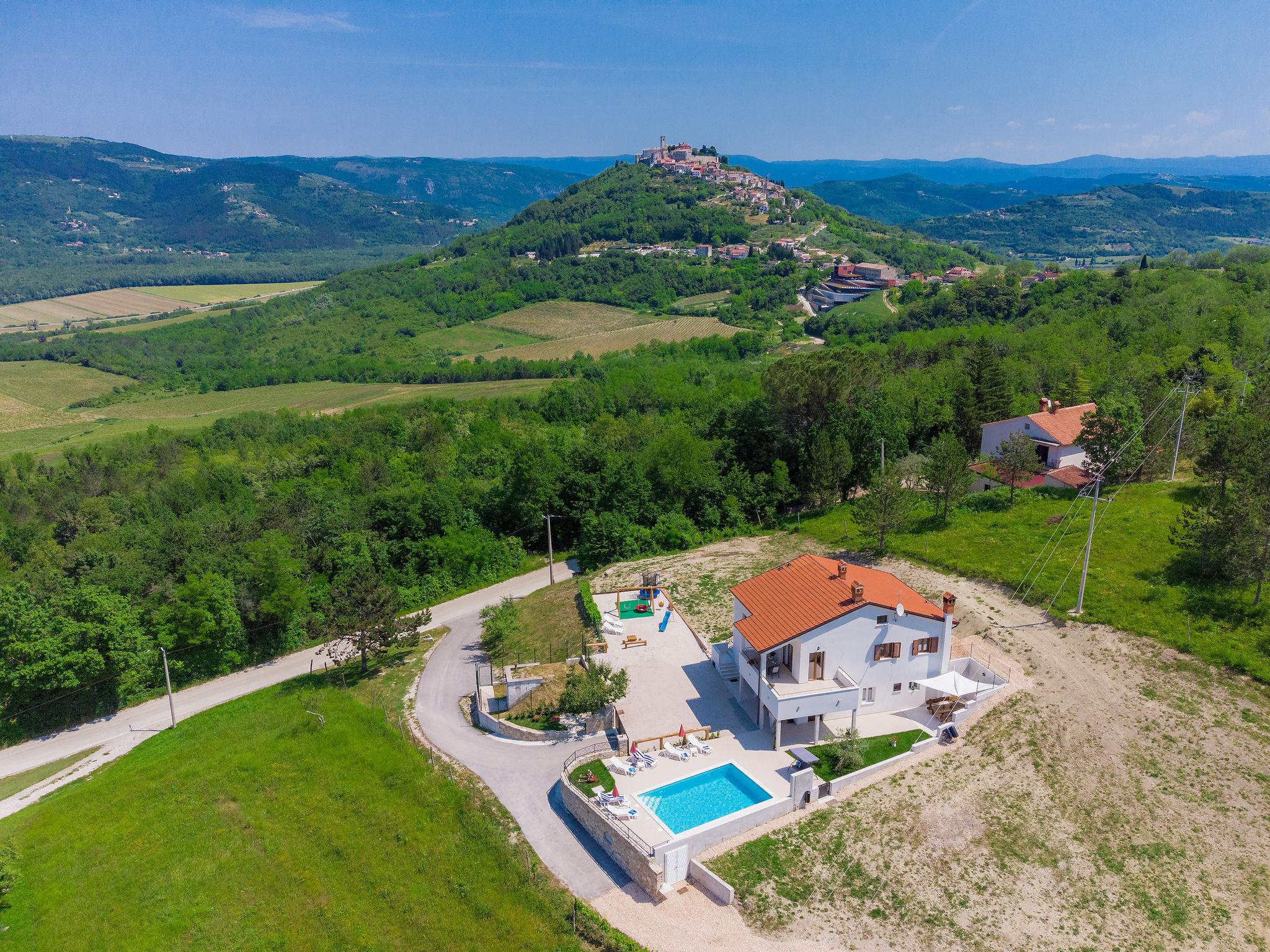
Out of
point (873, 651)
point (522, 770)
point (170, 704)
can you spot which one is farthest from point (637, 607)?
point (170, 704)

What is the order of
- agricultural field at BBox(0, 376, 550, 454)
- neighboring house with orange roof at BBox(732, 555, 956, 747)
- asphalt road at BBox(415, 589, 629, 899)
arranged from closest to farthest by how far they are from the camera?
asphalt road at BBox(415, 589, 629, 899) → neighboring house with orange roof at BBox(732, 555, 956, 747) → agricultural field at BBox(0, 376, 550, 454)

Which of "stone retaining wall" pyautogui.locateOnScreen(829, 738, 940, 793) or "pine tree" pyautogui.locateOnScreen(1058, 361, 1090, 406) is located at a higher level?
"pine tree" pyautogui.locateOnScreen(1058, 361, 1090, 406)

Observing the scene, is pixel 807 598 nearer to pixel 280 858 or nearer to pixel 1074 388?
pixel 280 858

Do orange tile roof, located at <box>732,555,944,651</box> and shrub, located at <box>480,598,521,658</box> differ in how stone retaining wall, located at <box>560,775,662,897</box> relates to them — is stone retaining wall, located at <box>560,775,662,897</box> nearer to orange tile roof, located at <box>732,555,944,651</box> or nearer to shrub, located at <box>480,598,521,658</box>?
orange tile roof, located at <box>732,555,944,651</box>

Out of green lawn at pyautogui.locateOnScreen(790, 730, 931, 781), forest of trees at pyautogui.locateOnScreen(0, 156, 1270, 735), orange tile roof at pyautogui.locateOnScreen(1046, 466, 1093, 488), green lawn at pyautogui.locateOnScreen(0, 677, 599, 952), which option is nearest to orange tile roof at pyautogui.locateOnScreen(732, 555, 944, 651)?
green lawn at pyautogui.locateOnScreen(790, 730, 931, 781)

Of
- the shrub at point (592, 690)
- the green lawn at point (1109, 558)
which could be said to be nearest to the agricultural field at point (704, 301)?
the green lawn at point (1109, 558)
